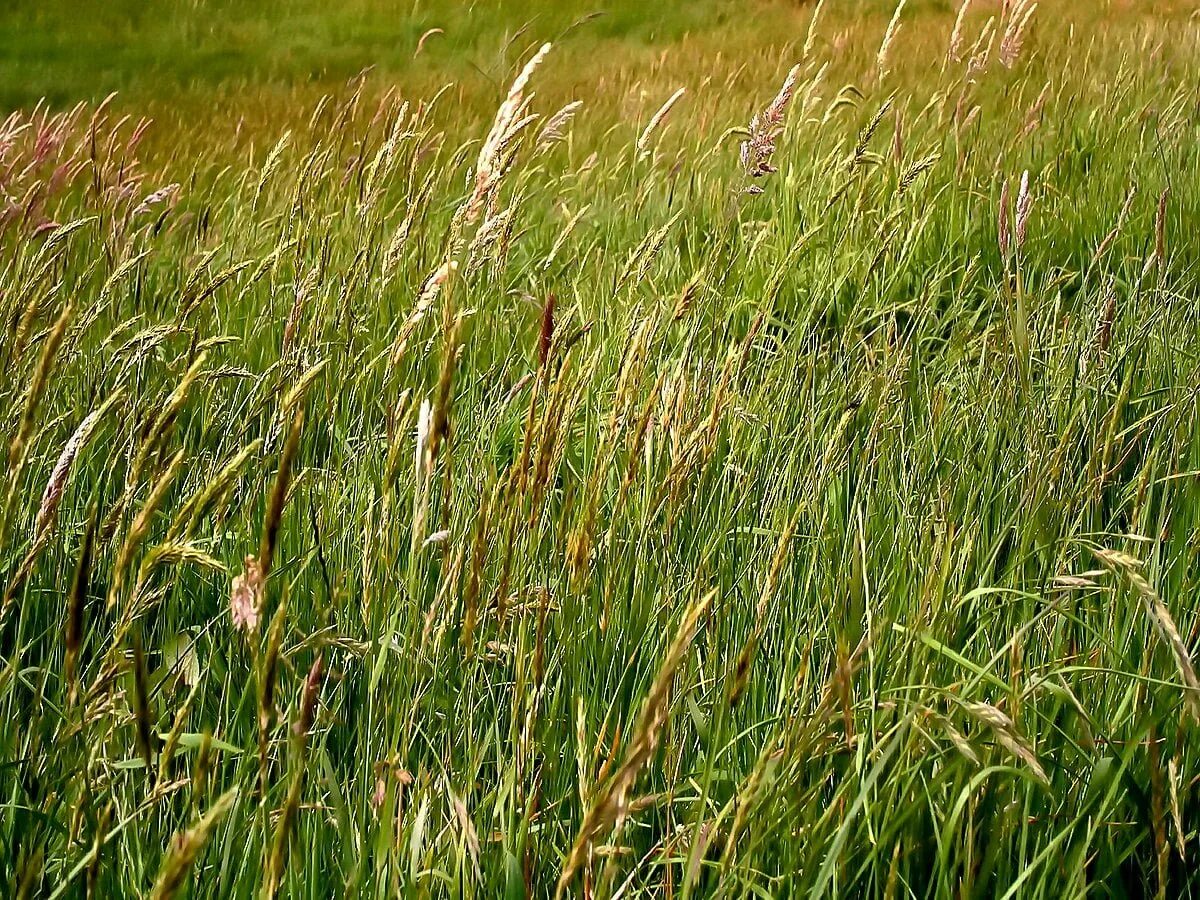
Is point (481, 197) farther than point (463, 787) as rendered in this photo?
Yes

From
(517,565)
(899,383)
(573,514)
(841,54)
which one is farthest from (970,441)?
(841,54)

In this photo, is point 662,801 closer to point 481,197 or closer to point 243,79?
point 481,197

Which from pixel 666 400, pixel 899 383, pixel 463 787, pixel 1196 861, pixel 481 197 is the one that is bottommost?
pixel 1196 861

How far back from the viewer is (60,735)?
816mm

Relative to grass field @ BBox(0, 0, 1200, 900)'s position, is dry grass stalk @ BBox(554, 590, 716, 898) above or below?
above

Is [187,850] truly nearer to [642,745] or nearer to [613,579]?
[642,745]

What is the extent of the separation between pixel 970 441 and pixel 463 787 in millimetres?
871

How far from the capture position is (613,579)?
1.23 m

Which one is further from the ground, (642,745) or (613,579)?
(642,745)

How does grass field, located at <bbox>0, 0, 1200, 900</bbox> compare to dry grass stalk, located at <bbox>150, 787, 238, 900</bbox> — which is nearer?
dry grass stalk, located at <bbox>150, 787, 238, 900</bbox>

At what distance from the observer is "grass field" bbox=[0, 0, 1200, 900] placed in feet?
2.98

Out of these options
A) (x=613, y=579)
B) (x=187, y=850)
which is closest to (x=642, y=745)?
(x=187, y=850)

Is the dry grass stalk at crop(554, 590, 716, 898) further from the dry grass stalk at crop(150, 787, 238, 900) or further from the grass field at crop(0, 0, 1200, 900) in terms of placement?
the dry grass stalk at crop(150, 787, 238, 900)

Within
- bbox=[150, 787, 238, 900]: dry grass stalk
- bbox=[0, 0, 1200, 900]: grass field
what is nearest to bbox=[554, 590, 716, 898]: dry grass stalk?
bbox=[0, 0, 1200, 900]: grass field
